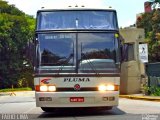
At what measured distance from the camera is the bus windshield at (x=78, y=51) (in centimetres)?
1434

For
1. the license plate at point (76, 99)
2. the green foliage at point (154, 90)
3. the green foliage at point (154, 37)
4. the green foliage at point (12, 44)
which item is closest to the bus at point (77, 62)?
the license plate at point (76, 99)

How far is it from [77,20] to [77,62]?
5.01 feet

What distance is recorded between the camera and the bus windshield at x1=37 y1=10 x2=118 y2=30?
14.9 m

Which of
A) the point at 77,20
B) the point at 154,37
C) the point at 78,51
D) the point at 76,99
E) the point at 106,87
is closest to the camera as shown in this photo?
the point at 76,99

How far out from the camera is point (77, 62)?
14.3 meters

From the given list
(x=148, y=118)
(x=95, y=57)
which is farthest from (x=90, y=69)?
(x=148, y=118)

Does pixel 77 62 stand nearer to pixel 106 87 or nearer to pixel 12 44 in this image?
pixel 106 87

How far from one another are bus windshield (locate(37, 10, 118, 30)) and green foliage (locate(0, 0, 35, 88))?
3618 cm

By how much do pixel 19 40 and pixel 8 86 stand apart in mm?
6054

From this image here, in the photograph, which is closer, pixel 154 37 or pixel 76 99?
pixel 76 99

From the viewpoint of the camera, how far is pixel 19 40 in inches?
2094

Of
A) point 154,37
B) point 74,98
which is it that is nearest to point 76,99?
point 74,98

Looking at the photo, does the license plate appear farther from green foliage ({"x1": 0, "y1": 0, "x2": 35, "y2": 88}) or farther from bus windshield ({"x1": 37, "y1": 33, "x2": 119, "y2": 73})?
green foliage ({"x1": 0, "y1": 0, "x2": 35, "y2": 88})

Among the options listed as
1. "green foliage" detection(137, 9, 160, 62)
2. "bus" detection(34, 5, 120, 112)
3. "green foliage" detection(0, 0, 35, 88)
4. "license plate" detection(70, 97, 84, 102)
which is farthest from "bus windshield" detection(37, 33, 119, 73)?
"green foliage" detection(0, 0, 35, 88)
